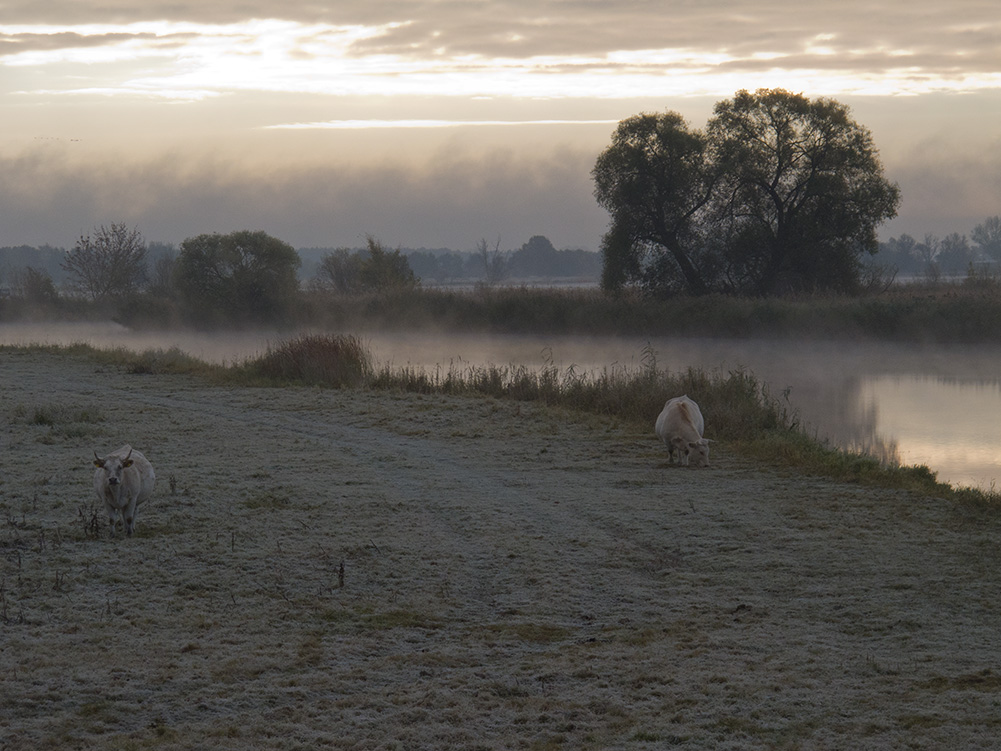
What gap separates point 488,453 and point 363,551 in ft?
15.8

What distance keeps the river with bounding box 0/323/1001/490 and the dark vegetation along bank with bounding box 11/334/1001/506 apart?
107 cm

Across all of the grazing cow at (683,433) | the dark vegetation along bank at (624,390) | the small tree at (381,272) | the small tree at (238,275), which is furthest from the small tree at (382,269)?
the grazing cow at (683,433)

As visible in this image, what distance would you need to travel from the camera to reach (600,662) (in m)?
5.66

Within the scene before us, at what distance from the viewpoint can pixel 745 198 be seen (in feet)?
127

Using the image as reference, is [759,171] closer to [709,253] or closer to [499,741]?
[709,253]

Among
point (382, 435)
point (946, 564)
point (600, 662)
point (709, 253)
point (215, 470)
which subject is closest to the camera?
point (600, 662)

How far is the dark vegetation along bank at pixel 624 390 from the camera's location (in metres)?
11.9

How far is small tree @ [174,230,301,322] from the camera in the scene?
43.4 meters

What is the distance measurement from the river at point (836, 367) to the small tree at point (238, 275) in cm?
163

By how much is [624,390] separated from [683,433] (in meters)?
5.11

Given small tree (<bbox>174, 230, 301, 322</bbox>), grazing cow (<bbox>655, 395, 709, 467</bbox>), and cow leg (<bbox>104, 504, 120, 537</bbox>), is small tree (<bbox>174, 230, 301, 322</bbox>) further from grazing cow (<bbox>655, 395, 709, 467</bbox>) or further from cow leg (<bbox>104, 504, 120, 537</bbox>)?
cow leg (<bbox>104, 504, 120, 537</bbox>)

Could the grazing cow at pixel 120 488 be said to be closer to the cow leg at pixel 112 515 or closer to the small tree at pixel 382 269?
the cow leg at pixel 112 515

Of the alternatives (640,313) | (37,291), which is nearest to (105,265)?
(37,291)

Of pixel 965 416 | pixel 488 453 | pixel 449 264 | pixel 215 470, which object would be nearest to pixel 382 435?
pixel 488 453
